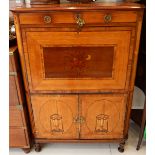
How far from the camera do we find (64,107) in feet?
4.32

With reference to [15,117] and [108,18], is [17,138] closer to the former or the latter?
[15,117]

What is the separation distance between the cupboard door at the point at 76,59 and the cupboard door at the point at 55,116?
8 cm

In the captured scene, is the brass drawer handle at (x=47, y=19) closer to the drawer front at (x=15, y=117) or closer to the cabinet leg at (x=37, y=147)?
the drawer front at (x=15, y=117)

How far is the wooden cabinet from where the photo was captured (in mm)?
1185

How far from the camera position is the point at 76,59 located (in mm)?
1174

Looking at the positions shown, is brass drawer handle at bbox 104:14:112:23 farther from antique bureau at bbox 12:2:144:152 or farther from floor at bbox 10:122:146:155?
floor at bbox 10:122:146:155

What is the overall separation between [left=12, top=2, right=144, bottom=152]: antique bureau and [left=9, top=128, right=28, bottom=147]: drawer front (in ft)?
0.25

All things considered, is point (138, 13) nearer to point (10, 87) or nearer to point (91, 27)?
point (91, 27)

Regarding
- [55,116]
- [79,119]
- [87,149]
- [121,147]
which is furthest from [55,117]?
[121,147]

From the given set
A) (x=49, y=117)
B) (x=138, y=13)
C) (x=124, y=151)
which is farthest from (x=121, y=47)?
(x=124, y=151)

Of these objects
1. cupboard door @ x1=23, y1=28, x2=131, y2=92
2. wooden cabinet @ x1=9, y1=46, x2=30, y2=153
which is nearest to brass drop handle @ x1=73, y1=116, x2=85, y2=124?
cupboard door @ x1=23, y1=28, x2=131, y2=92

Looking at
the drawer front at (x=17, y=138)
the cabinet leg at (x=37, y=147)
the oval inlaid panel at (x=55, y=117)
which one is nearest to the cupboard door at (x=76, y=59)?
the oval inlaid panel at (x=55, y=117)

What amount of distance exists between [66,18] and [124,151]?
1.04m

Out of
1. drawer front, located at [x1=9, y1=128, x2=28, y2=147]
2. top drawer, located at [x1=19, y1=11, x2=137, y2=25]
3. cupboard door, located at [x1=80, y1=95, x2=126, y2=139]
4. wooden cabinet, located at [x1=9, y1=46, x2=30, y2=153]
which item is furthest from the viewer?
drawer front, located at [x1=9, y1=128, x2=28, y2=147]
